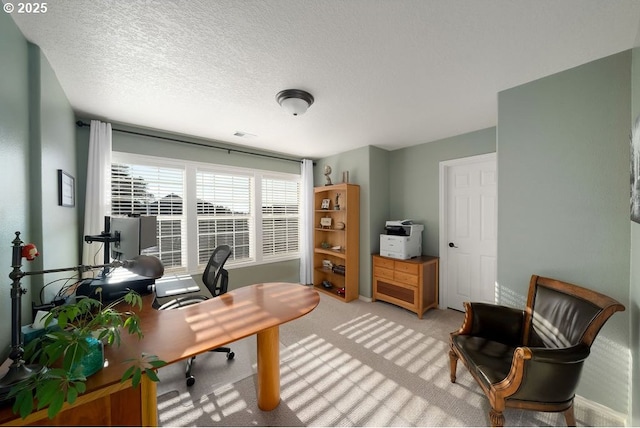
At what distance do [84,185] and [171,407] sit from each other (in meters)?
2.45

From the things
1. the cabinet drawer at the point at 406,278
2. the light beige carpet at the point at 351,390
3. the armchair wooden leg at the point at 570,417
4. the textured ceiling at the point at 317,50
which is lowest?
the light beige carpet at the point at 351,390

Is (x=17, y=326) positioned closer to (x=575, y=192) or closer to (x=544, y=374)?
(x=544, y=374)

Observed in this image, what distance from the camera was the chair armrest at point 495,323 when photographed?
182 centimetres

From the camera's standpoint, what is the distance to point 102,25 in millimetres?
1353

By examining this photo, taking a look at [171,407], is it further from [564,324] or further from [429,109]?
[429,109]

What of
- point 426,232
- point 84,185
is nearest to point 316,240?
point 426,232

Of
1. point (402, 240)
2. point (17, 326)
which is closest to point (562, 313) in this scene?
point (402, 240)

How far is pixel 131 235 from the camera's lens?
1839 mm

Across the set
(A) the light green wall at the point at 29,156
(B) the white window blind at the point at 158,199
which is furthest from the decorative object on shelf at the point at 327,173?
(A) the light green wall at the point at 29,156

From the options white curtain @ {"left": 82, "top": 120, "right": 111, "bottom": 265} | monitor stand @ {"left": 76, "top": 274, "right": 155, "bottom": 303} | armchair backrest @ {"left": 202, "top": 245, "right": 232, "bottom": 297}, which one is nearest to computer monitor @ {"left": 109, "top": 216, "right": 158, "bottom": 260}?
monitor stand @ {"left": 76, "top": 274, "right": 155, "bottom": 303}

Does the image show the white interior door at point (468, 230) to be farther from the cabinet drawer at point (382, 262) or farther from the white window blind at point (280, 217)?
the white window blind at point (280, 217)

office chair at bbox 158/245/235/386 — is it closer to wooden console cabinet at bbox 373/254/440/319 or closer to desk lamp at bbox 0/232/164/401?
desk lamp at bbox 0/232/164/401

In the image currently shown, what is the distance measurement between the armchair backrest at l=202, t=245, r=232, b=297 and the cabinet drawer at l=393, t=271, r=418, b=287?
225 centimetres

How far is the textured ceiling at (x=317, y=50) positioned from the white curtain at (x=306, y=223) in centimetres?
189
